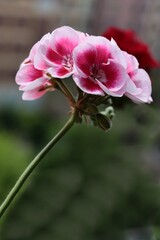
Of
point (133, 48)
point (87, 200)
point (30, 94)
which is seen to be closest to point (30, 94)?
point (30, 94)

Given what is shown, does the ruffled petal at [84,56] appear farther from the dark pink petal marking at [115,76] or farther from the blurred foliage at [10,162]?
the blurred foliage at [10,162]

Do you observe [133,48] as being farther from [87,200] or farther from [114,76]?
[87,200]

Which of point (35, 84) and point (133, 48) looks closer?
point (35, 84)

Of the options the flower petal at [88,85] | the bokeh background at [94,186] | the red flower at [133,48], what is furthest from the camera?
the bokeh background at [94,186]

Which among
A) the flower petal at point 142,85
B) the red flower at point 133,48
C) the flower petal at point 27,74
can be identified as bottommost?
the red flower at point 133,48

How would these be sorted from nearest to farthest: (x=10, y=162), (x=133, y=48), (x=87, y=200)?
(x=133, y=48)
(x=87, y=200)
(x=10, y=162)

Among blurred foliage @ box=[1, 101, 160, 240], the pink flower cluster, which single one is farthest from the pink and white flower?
blurred foliage @ box=[1, 101, 160, 240]

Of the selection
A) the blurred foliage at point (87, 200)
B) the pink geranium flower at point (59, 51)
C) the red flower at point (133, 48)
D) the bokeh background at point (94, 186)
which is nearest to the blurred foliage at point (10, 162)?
the bokeh background at point (94, 186)

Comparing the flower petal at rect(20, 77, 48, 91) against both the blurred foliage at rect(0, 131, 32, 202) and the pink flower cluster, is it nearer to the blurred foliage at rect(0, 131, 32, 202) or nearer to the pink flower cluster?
the pink flower cluster
